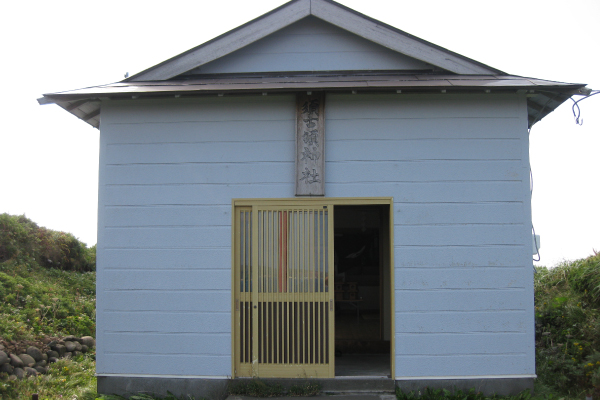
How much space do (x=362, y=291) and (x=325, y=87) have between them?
6088 mm

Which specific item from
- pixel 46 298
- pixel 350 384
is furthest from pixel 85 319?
pixel 350 384

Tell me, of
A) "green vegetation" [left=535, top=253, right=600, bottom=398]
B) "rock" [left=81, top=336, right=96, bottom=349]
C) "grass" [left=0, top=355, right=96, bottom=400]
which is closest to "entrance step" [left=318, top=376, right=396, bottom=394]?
"green vegetation" [left=535, top=253, right=600, bottom=398]

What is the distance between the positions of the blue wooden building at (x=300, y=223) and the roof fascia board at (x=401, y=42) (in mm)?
284

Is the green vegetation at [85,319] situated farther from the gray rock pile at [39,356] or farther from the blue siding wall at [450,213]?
the blue siding wall at [450,213]

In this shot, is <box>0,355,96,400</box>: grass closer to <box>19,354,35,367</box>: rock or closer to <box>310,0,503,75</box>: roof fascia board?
<box>19,354,35,367</box>: rock

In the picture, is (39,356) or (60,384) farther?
(39,356)

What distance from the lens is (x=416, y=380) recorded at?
591 cm

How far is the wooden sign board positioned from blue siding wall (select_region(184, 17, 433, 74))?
0.94 metres

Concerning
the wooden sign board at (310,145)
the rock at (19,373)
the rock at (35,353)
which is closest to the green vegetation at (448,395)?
the wooden sign board at (310,145)

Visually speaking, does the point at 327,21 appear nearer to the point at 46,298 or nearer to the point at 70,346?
the point at 70,346

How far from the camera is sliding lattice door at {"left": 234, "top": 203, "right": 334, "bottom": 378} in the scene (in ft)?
20.0

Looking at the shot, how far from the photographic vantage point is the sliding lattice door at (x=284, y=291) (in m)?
6.09

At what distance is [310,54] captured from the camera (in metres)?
6.88

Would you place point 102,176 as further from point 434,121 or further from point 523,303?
point 523,303
